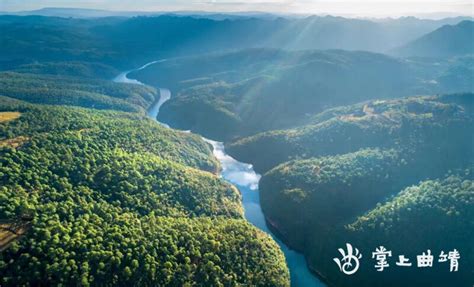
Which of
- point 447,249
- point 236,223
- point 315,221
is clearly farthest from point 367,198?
point 236,223

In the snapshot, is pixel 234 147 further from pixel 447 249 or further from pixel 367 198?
pixel 447 249

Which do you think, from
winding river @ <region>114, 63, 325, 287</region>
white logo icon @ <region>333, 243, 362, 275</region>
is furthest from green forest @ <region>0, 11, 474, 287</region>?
white logo icon @ <region>333, 243, 362, 275</region>

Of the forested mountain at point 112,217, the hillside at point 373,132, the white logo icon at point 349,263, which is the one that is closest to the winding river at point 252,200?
the hillside at point 373,132

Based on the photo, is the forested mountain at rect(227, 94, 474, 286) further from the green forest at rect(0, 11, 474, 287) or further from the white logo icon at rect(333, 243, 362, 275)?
the white logo icon at rect(333, 243, 362, 275)

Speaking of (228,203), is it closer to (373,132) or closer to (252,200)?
(252,200)

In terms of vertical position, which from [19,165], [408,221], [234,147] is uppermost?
[19,165]

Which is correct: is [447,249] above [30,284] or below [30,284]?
below
